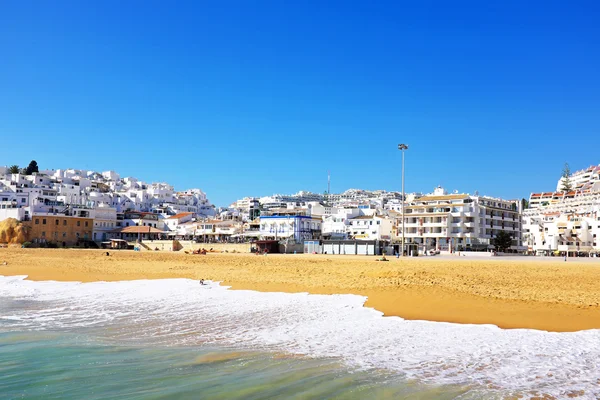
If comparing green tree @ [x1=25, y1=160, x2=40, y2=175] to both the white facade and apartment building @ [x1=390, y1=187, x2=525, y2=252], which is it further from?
apartment building @ [x1=390, y1=187, x2=525, y2=252]

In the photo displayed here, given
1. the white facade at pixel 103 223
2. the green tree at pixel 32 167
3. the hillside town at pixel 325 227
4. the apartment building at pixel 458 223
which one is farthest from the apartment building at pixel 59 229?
the green tree at pixel 32 167

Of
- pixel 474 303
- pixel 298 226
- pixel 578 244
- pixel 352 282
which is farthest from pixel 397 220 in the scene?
pixel 474 303

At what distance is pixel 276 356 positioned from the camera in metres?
9.02

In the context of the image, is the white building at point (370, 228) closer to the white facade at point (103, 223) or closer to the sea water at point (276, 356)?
the white facade at point (103, 223)

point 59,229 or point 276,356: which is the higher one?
point 59,229

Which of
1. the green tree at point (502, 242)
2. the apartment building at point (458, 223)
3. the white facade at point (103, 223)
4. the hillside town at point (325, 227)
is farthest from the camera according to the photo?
the white facade at point (103, 223)

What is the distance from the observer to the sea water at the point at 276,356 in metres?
7.13

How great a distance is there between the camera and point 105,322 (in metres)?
12.7

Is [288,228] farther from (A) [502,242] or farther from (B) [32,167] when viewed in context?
(B) [32,167]

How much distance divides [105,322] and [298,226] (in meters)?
65.8

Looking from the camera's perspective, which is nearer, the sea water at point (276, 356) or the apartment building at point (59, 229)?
the sea water at point (276, 356)

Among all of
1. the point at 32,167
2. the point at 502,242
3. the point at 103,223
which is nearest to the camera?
the point at 502,242

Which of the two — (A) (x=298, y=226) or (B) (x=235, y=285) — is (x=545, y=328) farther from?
(A) (x=298, y=226)

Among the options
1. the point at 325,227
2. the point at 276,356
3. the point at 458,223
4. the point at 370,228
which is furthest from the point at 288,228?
the point at 276,356
